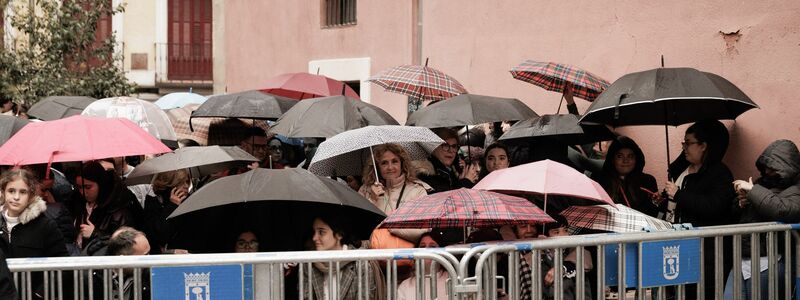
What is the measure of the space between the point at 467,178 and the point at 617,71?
2.19m

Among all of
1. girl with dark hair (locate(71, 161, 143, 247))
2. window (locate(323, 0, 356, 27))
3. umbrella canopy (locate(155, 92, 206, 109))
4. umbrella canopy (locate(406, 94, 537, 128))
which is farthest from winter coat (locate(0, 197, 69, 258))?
window (locate(323, 0, 356, 27))

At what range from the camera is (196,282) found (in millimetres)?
6516

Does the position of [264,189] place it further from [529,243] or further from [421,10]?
[421,10]

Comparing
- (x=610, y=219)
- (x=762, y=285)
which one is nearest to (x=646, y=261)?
(x=610, y=219)

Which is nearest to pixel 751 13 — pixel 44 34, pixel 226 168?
pixel 226 168

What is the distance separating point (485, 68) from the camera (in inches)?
587

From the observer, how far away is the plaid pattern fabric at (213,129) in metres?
12.9

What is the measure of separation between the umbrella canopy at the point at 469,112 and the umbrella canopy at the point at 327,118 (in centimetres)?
37

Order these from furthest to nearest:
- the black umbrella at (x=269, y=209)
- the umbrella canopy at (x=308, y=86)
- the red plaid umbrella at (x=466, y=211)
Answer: the umbrella canopy at (x=308, y=86), the black umbrella at (x=269, y=209), the red plaid umbrella at (x=466, y=211)

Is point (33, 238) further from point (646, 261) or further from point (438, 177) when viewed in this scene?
point (646, 261)

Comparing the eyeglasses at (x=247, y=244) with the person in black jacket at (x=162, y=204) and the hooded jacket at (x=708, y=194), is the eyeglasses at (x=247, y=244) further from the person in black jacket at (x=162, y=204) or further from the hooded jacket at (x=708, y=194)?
the hooded jacket at (x=708, y=194)

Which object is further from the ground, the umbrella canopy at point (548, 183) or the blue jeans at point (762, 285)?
the umbrella canopy at point (548, 183)

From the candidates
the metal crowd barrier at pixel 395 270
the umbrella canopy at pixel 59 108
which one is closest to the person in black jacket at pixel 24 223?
the metal crowd barrier at pixel 395 270

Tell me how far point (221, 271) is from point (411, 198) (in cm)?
298
